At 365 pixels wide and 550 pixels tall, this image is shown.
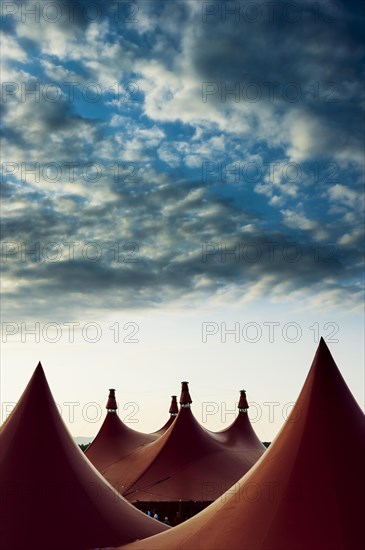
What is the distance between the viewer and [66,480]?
1070cm

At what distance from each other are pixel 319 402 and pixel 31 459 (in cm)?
542

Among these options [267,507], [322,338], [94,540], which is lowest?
[94,540]

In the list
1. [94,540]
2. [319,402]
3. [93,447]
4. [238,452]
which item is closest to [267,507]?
[319,402]

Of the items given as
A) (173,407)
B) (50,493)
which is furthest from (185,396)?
(50,493)

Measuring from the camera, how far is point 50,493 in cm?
1047

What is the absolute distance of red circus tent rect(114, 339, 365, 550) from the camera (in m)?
7.27

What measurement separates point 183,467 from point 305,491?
14.3m

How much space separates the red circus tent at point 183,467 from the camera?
2017 centimetres

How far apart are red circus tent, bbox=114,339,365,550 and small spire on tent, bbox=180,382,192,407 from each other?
1531 cm

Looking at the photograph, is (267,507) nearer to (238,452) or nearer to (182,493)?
(182,493)

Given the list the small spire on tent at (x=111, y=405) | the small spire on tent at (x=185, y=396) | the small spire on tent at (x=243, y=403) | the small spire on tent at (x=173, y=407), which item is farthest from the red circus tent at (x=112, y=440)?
the small spire on tent at (x=243, y=403)

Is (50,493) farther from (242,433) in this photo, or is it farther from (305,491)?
(242,433)

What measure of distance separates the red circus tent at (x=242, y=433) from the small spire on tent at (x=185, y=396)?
2.02 meters

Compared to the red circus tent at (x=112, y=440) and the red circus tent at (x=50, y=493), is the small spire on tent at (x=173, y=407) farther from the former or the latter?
the red circus tent at (x=50, y=493)
